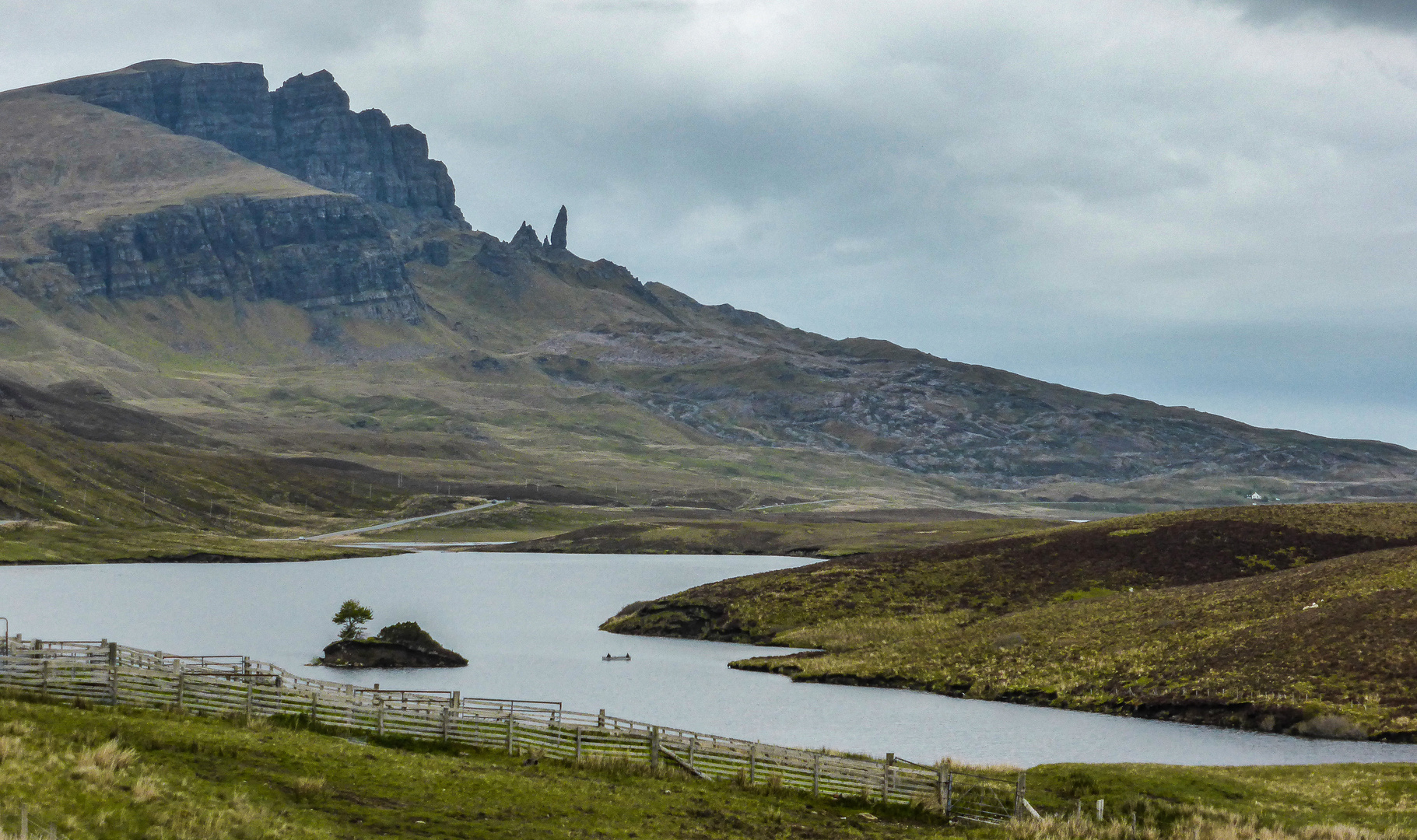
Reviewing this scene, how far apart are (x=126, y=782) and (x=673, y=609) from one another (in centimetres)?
9361

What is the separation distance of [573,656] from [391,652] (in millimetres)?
15609

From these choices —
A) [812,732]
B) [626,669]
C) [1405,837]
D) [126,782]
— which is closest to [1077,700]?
[812,732]

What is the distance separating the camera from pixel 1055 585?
11838 cm

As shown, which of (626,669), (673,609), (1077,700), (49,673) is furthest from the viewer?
(673,609)

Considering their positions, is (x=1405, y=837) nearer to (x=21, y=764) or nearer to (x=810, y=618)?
(x=21, y=764)

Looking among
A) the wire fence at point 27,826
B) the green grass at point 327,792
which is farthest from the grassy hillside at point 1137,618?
the wire fence at point 27,826

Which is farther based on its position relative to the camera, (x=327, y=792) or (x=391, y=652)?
(x=391, y=652)

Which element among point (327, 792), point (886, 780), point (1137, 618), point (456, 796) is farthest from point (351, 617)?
point (327, 792)

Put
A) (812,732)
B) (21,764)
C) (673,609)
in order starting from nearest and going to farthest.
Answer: (21,764), (812,732), (673,609)

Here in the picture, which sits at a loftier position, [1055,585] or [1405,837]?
[1055,585]

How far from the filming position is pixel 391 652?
98.0m

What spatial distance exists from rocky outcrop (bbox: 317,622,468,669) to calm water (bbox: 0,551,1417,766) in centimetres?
234

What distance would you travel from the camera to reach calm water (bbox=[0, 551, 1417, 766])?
69062 millimetres

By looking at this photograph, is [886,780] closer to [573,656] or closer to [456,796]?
[456,796]
